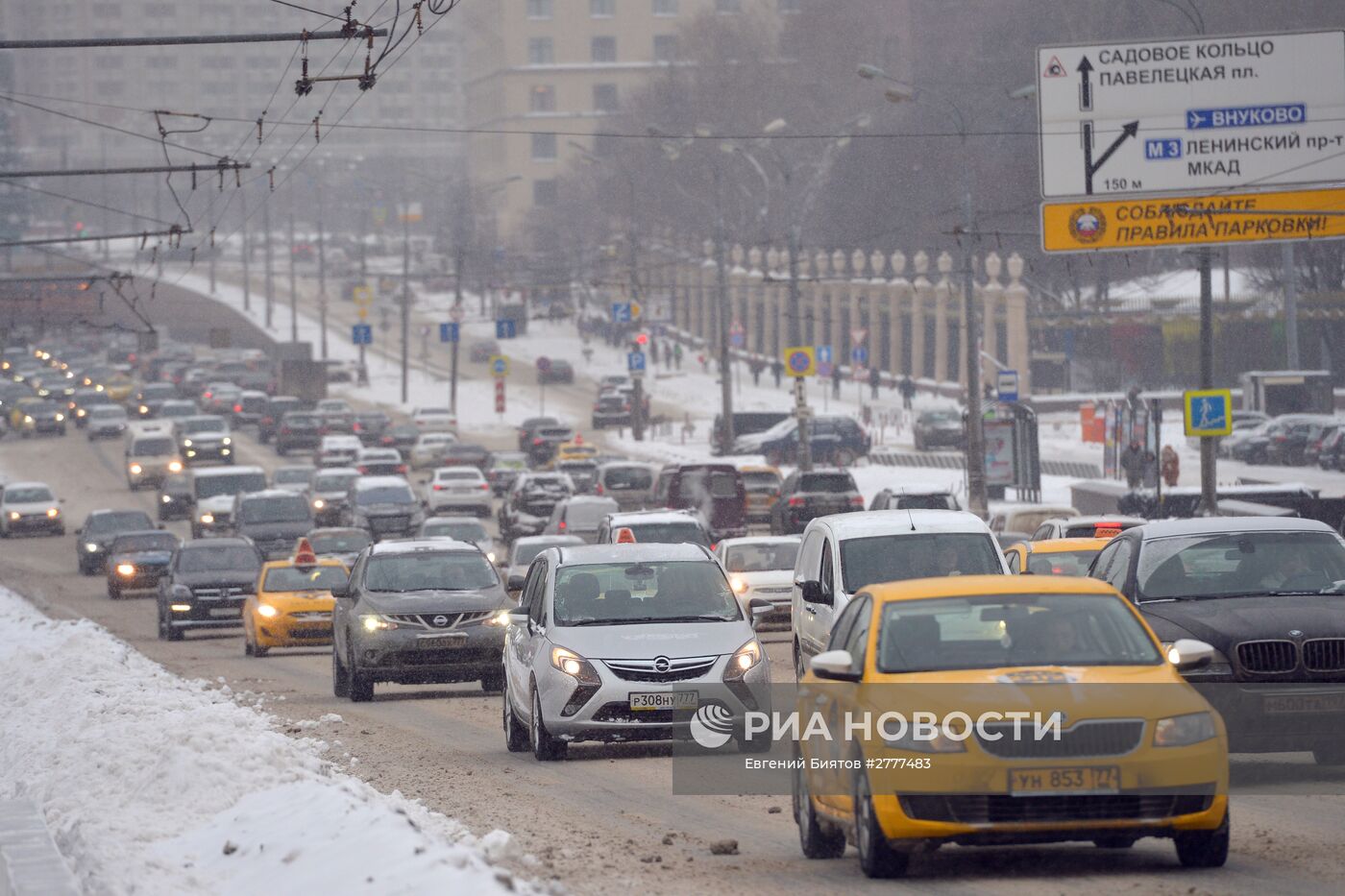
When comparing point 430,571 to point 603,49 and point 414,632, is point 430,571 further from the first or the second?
point 603,49

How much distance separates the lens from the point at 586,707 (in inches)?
561

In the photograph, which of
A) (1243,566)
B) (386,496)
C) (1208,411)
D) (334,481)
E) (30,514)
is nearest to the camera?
(1243,566)

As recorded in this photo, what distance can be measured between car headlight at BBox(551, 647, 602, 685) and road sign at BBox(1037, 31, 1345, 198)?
20.6 metres

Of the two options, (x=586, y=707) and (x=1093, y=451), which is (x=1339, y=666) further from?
(x=1093, y=451)

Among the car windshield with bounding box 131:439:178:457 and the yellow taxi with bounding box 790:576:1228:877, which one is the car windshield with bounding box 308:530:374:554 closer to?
the yellow taxi with bounding box 790:576:1228:877

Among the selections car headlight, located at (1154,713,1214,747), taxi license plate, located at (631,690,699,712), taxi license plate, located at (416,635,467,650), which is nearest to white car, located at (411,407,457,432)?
taxi license plate, located at (416,635,467,650)

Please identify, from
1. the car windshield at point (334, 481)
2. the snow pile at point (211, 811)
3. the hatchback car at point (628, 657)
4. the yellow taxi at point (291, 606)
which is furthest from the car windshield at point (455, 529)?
the hatchback car at point (628, 657)

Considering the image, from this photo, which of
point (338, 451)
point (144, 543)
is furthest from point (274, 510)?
point (338, 451)

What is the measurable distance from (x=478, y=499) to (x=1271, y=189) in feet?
90.7

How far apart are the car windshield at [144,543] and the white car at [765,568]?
16407 mm

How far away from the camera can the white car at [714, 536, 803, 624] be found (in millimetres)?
28094

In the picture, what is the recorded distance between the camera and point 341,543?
38.7m

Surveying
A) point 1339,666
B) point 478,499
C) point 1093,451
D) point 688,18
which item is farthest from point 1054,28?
point 1339,666

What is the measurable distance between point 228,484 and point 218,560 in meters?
19.9
